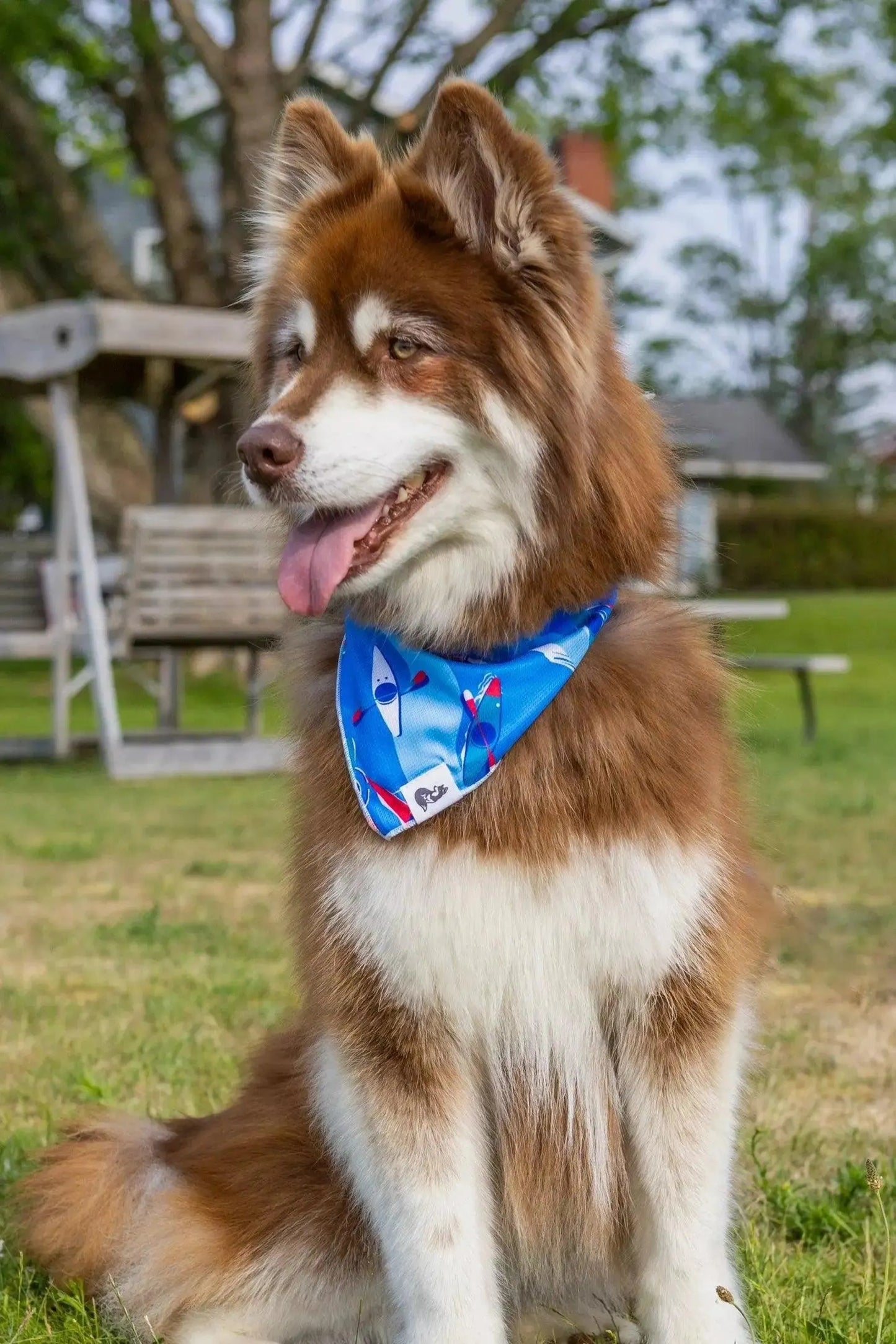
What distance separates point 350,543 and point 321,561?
0.06 meters

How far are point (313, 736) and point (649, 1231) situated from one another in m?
1.02

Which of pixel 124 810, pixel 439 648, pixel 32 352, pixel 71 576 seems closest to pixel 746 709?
pixel 439 648

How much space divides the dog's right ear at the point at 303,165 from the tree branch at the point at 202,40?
46.4 ft

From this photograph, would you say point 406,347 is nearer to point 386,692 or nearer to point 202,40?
point 386,692

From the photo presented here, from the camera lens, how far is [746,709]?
3.05m

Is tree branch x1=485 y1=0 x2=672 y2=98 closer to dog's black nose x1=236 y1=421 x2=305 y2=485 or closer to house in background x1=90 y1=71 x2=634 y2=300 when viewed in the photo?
house in background x1=90 y1=71 x2=634 y2=300

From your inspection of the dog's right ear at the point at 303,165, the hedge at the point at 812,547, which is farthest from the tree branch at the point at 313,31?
the hedge at the point at 812,547

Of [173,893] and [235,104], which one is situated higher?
[235,104]

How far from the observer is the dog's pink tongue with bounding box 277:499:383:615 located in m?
2.48

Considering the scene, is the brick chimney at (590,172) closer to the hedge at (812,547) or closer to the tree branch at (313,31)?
the hedge at (812,547)

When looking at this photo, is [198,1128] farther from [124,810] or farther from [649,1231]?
[124,810]

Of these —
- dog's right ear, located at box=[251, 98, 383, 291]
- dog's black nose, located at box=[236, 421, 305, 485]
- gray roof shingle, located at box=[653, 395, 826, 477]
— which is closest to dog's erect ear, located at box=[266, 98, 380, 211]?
dog's right ear, located at box=[251, 98, 383, 291]

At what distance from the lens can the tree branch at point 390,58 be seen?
17.7 meters

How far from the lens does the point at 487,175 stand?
8.00 ft
